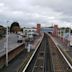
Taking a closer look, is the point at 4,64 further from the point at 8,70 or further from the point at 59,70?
the point at 59,70

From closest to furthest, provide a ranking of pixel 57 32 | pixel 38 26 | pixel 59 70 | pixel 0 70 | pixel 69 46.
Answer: pixel 0 70 < pixel 59 70 < pixel 69 46 < pixel 57 32 < pixel 38 26

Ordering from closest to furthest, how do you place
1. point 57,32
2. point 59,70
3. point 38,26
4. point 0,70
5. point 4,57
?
1. point 0,70
2. point 59,70
3. point 4,57
4. point 57,32
5. point 38,26

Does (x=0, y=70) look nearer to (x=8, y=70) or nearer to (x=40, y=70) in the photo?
(x=8, y=70)

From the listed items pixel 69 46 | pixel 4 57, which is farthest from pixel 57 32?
pixel 4 57

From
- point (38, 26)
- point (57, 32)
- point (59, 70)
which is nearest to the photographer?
point (59, 70)

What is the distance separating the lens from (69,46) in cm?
7312

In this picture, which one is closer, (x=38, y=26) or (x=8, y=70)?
(x=8, y=70)

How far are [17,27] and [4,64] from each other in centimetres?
13754

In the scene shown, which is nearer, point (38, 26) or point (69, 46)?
point (69, 46)

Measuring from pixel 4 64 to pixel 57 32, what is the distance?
5075 inches

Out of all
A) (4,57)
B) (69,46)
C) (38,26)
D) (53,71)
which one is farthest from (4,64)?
(38,26)

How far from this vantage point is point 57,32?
163 metres

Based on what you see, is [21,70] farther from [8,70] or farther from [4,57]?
[4,57]

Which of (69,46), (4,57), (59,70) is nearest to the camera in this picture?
(59,70)
